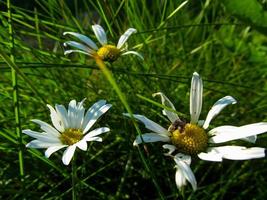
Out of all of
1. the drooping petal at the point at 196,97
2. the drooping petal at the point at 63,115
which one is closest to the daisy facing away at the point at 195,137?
the drooping petal at the point at 196,97

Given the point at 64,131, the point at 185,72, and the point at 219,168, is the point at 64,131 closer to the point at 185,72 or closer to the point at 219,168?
the point at 219,168

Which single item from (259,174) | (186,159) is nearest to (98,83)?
(259,174)

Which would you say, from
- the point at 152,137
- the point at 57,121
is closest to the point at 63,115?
the point at 57,121

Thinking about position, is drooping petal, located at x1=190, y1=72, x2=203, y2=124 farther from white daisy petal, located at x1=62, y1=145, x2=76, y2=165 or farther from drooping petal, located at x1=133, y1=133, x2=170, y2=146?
white daisy petal, located at x1=62, y1=145, x2=76, y2=165

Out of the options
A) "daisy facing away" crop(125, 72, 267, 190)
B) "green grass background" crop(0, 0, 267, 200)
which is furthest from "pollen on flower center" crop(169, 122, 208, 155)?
"green grass background" crop(0, 0, 267, 200)

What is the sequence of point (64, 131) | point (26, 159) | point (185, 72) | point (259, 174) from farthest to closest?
point (185, 72) → point (259, 174) → point (26, 159) → point (64, 131)

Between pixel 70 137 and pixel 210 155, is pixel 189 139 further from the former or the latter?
pixel 70 137
